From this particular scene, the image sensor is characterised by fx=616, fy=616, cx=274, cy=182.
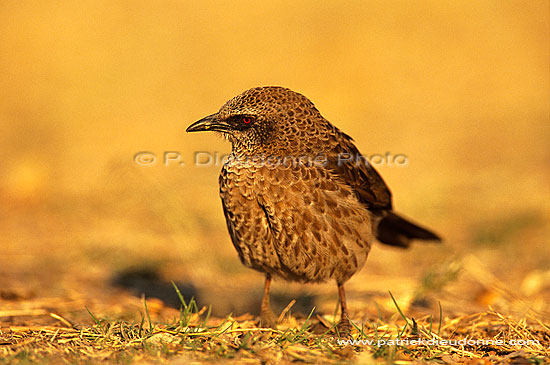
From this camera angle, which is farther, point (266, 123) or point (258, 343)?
point (266, 123)

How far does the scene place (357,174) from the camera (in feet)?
16.1

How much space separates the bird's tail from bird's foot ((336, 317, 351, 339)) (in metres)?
1.29

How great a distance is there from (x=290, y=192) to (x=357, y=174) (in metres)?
0.75

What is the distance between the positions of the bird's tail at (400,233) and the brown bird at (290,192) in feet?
2.83

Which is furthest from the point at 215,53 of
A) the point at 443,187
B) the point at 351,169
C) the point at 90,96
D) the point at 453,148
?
the point at 351,169

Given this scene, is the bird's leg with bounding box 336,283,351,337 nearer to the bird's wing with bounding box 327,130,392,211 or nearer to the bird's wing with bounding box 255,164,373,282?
the bird's wing with bounding box 255,164,373,282

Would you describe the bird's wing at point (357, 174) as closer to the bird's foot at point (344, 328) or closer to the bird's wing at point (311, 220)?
the bird's wing at point (311, 220)

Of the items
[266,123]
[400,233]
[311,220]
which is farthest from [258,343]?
[400,233]

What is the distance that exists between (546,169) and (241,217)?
287 inches

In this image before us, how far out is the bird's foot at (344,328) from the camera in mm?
4363

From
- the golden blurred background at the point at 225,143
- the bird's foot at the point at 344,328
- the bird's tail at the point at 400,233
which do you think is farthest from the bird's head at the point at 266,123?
the golden blurred background at the point at 225,143

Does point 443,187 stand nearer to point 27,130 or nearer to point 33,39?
point 27,130

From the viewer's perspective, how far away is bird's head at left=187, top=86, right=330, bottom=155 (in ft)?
15.1

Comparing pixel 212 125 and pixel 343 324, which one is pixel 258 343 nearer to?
pixel 343 324
